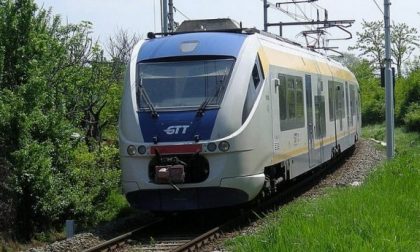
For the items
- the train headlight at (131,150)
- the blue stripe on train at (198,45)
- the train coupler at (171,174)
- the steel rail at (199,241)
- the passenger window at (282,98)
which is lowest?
the steel rail at (199,241)

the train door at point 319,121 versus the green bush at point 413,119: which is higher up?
the train door at point 319,121

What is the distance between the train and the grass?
113 cm

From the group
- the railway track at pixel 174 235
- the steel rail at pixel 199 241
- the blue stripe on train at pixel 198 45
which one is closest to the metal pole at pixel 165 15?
the blue stripe on train at pixel 198 45

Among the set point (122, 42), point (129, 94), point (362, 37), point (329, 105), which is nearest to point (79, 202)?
point (129, 94)

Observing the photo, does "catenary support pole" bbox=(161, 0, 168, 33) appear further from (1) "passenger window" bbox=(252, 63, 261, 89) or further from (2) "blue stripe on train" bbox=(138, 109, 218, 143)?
(2) "blue stripe on train" bbox=(138, 109, 218, 143)

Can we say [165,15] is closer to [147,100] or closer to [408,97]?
[147,100]

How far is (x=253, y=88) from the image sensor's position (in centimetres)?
1142

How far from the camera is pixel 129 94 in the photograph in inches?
451

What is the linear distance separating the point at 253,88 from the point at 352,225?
3488mm

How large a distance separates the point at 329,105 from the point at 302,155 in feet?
13.6

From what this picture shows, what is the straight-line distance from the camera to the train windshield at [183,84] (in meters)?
11.1

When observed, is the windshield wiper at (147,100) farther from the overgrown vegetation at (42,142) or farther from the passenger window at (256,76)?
the overgrown vegetation at (42,142)

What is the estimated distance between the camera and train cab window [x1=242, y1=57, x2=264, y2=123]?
1110 centimetres

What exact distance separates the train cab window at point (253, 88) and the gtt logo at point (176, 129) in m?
0.93
